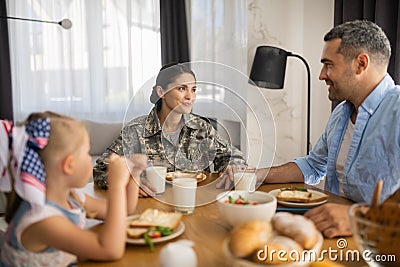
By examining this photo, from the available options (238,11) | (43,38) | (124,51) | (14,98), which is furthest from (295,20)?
(14,98)

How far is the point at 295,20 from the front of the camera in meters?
3.13

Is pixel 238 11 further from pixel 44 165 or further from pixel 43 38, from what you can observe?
pixel 44 165

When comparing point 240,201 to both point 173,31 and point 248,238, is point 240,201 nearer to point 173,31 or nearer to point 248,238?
point 248,238

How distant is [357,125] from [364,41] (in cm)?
35

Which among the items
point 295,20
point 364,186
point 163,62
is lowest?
point 364,186

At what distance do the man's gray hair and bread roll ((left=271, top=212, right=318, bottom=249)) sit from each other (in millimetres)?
1115

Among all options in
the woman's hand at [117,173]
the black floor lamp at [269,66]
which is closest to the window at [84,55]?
the black floor lamp at [269,66]

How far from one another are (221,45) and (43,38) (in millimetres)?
1715

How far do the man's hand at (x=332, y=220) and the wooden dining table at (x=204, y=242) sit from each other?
0.06ft

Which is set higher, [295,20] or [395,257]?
[295,20]

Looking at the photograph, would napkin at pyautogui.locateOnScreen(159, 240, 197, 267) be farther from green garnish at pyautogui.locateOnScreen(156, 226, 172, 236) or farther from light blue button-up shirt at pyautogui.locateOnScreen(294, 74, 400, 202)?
light blue button-up shirt at pyautogui.locateOnScreen(294, 74, 400, 202)

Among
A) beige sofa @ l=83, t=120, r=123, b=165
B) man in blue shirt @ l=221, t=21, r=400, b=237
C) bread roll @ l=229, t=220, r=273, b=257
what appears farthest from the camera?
beige sofa @ l=83, t=120, r=123, b=165

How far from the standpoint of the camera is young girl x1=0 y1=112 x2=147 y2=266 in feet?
3.05

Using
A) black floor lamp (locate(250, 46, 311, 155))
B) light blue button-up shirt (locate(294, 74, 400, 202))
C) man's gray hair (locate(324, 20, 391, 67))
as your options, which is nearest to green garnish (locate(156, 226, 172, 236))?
light blue button-up shirt (locate(294, 74, 400, 202))
